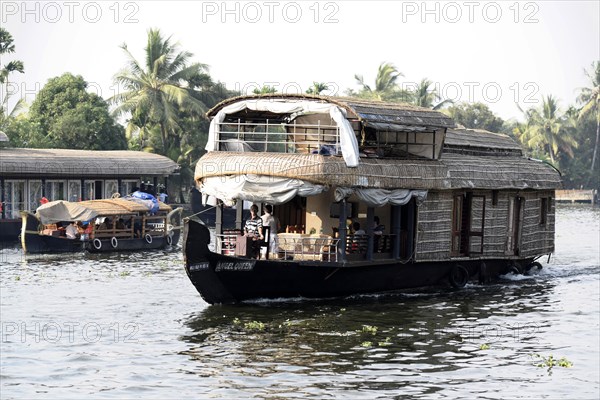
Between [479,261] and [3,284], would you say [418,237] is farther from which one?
[3,284]

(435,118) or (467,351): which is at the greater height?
(435,118)

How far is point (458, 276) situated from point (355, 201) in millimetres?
3265

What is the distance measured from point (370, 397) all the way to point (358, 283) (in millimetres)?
7722

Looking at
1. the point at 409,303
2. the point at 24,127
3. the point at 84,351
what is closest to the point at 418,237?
the point at 409,303

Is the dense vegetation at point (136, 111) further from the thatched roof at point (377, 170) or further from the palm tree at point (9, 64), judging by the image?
the thatched roof at point (377, 170)

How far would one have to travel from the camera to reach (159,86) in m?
49.6

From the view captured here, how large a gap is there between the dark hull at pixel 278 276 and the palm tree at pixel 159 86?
1082 inches

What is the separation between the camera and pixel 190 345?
683 inches

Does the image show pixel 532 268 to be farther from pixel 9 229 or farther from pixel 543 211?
pixel 9 229

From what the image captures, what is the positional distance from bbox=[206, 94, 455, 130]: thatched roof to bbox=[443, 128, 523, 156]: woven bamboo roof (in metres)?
2.16

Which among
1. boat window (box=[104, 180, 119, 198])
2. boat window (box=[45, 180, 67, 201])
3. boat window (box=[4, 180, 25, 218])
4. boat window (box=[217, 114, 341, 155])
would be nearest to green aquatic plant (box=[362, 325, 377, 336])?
boat window (box=[217, 114, 341, 155])

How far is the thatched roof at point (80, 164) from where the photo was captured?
3597 centimetres

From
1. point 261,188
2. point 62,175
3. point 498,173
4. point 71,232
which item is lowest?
point 71,232

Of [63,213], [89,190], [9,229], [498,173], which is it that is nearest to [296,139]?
[498,173]
